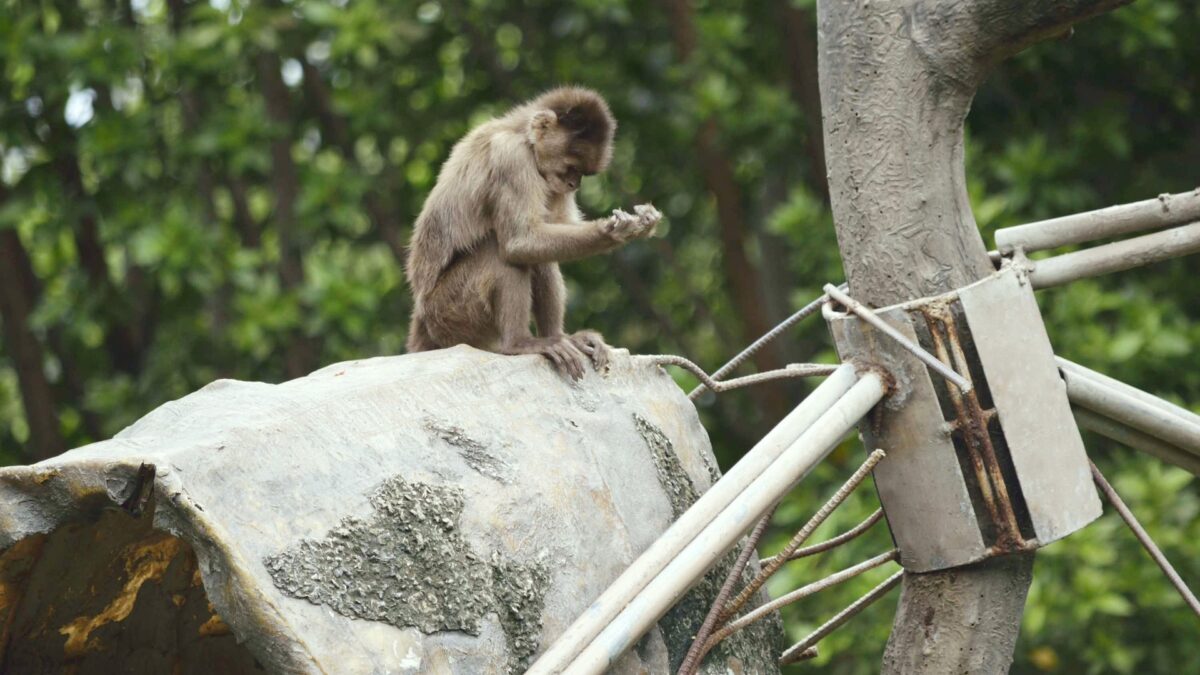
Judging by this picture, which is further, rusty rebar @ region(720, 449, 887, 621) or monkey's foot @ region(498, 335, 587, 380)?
monkey's foot @ region(498, 335, 587, 380)

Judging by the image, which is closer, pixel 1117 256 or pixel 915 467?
pixel 915 467

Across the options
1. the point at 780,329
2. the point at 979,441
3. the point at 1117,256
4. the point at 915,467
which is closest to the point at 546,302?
the point at 780,329

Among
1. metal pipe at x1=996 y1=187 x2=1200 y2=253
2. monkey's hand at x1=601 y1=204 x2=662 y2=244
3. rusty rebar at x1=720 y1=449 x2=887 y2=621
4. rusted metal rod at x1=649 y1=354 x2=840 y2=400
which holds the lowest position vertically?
rusty rebar at x1=720 y1=449 x2=887 y2=621

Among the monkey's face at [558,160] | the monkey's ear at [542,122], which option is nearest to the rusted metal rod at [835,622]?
the monkey's face at [558,160]

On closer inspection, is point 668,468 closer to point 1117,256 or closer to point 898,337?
point 898,337

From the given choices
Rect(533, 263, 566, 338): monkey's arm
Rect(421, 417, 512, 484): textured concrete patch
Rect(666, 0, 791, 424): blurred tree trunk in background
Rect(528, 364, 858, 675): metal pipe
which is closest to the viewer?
Rect(528, 364, 858, 675): metal pipe

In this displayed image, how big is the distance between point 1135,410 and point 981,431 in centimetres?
47

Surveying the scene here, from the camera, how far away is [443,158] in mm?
7465

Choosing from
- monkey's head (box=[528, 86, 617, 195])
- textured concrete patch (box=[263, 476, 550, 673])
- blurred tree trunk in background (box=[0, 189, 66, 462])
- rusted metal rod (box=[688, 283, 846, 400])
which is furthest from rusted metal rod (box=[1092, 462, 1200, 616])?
blurred tree trunk in background (box=[0, 189, 66, 462])

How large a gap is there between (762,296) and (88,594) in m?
5.54

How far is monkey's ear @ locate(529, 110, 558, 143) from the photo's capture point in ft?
13.3

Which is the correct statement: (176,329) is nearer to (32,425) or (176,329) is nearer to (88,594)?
(32,425)

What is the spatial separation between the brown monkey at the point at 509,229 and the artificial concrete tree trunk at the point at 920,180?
0.74m

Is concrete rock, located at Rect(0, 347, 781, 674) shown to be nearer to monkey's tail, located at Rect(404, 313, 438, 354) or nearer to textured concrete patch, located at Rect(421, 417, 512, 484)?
textured concrete patch, located at Rect(421, 417, 512, 484)
